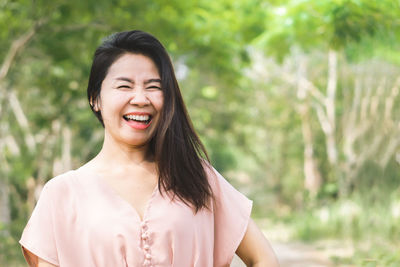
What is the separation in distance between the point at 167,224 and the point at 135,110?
0.38 meters

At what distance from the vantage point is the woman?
1.69m

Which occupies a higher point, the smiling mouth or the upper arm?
the smiling mouth

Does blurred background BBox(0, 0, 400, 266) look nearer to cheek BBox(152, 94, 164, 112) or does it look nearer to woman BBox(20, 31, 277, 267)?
woman BBox(20, 31, 277, 267)

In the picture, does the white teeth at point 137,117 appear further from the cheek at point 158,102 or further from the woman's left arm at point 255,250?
the woman's left arm at point 255,250

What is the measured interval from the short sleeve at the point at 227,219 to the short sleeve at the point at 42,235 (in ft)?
1.76

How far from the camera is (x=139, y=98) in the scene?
1765 mm

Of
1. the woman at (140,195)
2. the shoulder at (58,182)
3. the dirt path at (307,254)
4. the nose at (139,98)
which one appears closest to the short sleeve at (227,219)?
the woman at (140,195)

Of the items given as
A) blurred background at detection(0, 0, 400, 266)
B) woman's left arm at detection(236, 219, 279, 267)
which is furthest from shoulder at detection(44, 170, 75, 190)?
blurred background at detection(0, 0, 400, 266)

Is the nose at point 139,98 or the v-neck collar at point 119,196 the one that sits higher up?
the nose at point 139,98

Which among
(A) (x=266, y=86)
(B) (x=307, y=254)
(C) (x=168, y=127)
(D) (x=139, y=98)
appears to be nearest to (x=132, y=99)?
(D) (x=139, y=98)

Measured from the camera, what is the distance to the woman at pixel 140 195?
169cm

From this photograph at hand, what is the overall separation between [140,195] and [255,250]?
16.9 inches

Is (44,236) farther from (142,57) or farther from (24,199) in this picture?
(24,199)

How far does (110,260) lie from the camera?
167 cm
